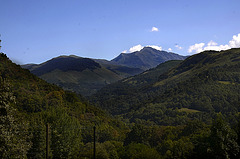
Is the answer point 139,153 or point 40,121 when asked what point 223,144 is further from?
point 40,121

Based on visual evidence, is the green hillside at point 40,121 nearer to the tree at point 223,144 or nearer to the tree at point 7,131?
the tree at point 7,131

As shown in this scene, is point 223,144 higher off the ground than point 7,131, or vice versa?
point 7,131

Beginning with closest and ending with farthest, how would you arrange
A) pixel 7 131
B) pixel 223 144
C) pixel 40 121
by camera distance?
pixel 7 131, pixel 223 144, pixel 40 121

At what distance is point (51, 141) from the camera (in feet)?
253

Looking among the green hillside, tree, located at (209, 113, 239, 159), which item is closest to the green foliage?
the green hillside

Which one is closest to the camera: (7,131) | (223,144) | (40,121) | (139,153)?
(7,131)

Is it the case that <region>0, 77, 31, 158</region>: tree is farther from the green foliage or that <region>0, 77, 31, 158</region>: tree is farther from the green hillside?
the green foliage

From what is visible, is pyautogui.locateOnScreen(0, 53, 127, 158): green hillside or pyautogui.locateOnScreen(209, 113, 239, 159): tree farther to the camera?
pyautogui.locateOnScreen(209, 113, 239, 159): tree

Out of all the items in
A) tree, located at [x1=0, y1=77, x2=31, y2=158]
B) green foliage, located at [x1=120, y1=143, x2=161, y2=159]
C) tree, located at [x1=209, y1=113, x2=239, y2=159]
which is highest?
tree, located at [x1=0, y1=77, x2=31, y2=158]

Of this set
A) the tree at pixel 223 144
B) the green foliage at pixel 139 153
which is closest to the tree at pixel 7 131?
the tree at pixel 223 144

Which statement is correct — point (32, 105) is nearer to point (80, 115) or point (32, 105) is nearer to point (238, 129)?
point (80, 115)

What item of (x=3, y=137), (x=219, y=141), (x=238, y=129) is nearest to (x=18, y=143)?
(x=3, y=137)

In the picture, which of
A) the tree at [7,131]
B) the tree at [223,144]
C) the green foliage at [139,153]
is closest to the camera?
the tree at [7,131]

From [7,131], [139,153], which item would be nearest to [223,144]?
[139,153]
